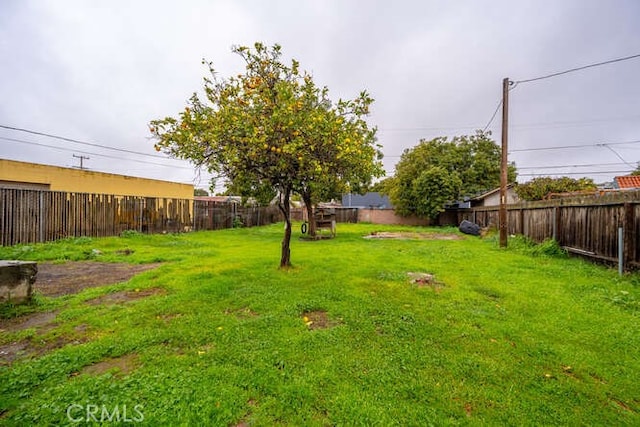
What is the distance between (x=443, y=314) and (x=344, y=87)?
42.8 ft

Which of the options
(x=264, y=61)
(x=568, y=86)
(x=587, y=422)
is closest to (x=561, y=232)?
(x=587, y=422)

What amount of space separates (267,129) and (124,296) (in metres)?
3.62

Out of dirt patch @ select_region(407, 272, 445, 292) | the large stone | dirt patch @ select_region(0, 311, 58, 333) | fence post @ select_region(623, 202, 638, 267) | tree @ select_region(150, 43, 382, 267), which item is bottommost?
dirt patch @ select_region(0, 311, 58, 333)

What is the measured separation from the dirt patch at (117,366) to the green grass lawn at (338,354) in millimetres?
22

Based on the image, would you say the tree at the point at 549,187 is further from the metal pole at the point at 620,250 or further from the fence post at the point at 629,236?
the metal pole at the point at 620,250

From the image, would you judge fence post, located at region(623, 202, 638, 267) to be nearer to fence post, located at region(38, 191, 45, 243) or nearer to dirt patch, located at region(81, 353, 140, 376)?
dirt patch, located at region(81, 353, 140, 376)

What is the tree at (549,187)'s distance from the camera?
16.6 metres

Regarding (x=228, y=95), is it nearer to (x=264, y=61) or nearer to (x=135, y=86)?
(x=264, y=61)

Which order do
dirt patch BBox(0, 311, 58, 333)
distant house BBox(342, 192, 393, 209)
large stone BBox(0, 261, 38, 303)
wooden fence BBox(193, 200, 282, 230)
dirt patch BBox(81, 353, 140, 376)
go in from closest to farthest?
dirt patch BBox(81, 353, 140, 376) → dirt patch BBox(0, 311, 58, 333) → large stone BBox(0, 261, 38, 303) → wooden fence BBox(193, 200, 282, 230) → distant house BBox(342, 192, 393, 209)

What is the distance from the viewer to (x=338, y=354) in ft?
8.58

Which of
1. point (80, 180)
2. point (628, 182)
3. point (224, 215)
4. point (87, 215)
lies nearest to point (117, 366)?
point (87, 215)

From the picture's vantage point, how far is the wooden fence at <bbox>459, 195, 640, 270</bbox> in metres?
5.38

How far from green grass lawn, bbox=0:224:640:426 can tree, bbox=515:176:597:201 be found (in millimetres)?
14953

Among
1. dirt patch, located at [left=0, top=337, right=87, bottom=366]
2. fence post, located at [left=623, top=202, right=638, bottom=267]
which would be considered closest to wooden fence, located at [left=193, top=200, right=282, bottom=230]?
dirt patch, located at [left=0, top=337, right=87, bottom=366]
